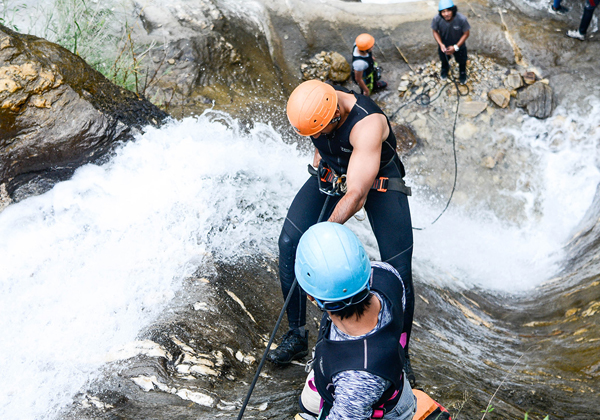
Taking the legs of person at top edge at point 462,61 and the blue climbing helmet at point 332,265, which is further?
the legs of person at top edge at point 462,61

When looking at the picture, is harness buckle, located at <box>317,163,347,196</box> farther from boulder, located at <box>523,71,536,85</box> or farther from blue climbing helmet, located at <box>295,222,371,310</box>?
boulder, located at <box>523,71,536,85</box>

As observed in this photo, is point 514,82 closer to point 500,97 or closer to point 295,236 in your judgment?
point 500,97

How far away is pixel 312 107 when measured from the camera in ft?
7.75

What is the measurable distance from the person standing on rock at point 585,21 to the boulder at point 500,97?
1613 mm

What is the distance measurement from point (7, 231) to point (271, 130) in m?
3.34

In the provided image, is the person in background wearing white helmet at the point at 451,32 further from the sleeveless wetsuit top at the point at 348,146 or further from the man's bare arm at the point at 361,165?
the man's bare arm at the point at 361,165

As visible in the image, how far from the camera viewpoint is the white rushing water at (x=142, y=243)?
262cm

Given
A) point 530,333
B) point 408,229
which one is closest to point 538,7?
point 530,333

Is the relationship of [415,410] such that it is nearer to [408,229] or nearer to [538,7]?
[408,229]

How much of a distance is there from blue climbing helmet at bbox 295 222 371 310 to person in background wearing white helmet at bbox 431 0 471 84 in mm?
6482

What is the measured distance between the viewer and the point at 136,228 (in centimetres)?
359

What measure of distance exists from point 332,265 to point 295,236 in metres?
1.18

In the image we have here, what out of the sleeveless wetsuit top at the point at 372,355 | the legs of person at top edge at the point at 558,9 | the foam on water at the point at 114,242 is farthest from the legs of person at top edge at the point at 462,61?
the sleeveless wetsuit top at the point at 372,355

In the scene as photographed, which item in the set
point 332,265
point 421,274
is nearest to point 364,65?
point 421,274
